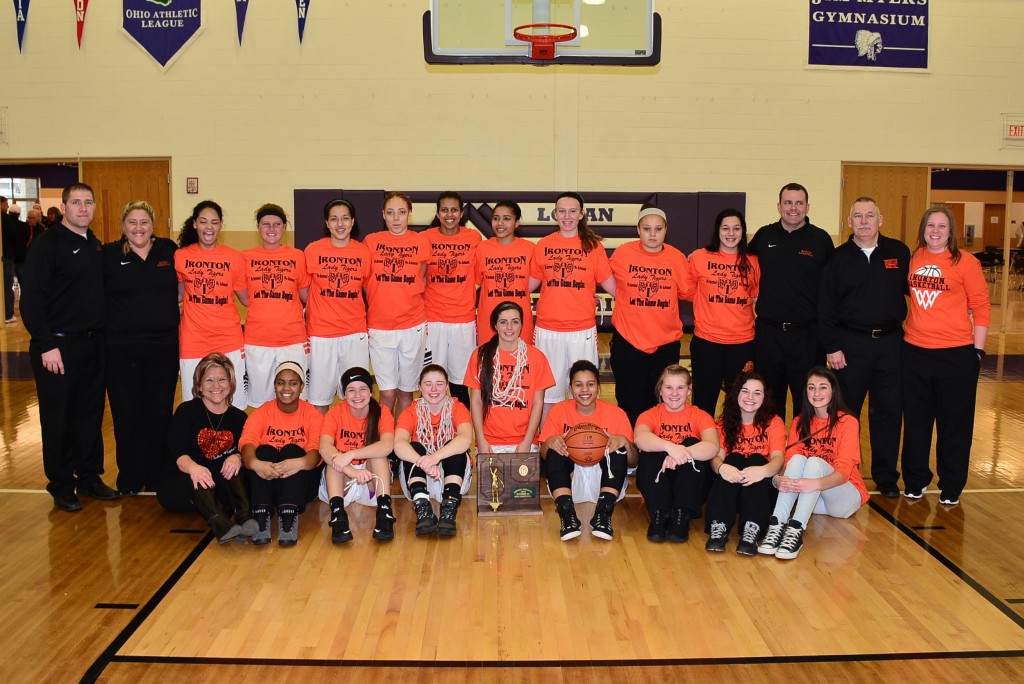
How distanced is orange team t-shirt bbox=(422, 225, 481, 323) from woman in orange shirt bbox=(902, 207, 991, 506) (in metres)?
2.61

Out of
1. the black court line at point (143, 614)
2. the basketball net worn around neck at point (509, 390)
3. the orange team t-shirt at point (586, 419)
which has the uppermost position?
the basketball net worn around neck at point (509, 390)

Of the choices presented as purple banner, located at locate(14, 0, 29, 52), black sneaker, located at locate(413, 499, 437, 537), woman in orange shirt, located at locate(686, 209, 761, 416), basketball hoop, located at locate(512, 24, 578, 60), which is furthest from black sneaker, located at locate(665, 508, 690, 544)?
purple banner, located at locate(14, 0, 29, 52)

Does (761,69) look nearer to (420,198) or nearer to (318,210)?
(420,198)

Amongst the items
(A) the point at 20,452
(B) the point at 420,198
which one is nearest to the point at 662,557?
(A) the point at 20,452

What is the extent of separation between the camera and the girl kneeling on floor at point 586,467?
433 centimetres

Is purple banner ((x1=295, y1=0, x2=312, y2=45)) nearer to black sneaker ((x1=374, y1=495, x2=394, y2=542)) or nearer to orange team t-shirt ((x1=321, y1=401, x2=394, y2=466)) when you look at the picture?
orange team t-shirt ((x1=321, y1=401, x2=394, y2=466))

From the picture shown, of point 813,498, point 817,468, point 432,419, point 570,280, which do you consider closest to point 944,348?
point 817,468

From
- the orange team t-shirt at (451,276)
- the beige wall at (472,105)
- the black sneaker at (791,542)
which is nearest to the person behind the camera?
the black sneaker at (791,542)

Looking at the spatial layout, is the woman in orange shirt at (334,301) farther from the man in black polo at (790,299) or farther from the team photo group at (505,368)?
the man in black polo at (790,299)

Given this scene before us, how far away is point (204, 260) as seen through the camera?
492 cm

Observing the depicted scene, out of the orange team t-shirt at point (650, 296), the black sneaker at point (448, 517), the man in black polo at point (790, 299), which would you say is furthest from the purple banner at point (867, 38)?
the black sneaker at point (448, 517)

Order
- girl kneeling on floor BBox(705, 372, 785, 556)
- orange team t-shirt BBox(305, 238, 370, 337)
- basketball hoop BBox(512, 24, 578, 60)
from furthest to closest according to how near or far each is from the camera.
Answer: basketball hoop BBox(512, 24, 578, 60) < orange team t-shirt BBox(305, 238, 370, 337) < girl kneeling on floor BBox(705, 372, 785, 556)

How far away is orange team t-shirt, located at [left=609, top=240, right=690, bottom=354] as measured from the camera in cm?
509

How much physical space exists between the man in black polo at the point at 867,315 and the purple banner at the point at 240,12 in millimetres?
8487
